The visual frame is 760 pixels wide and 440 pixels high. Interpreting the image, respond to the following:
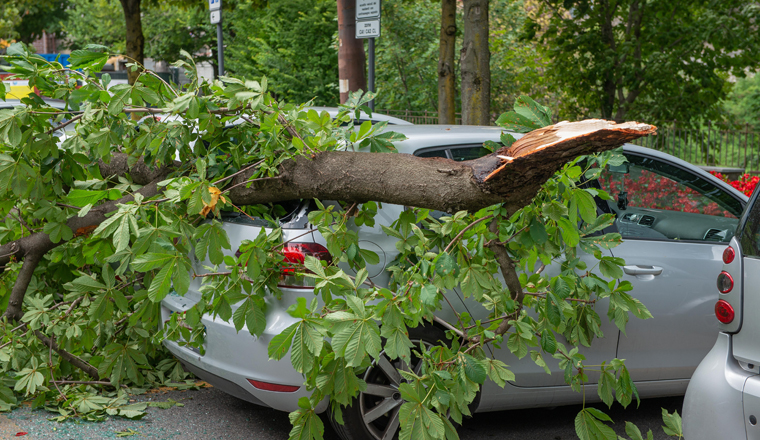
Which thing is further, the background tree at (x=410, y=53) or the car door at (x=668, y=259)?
the background tree at (x=410, y=53)

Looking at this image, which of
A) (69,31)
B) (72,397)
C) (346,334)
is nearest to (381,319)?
(346,334)

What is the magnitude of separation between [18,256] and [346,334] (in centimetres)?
257

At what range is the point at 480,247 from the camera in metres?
2.75

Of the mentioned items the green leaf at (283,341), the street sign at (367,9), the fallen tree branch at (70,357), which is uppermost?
the street sign at (367,9)

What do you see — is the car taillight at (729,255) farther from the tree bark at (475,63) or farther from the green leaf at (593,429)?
the tree bark at (475,63)

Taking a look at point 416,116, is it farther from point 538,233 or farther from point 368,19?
point 538,233

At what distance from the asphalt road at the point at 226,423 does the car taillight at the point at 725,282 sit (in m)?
1.48

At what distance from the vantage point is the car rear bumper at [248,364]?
126 inches

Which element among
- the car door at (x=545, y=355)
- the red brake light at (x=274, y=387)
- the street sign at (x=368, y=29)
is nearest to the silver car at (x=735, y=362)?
the car door at (x=545, y=355)

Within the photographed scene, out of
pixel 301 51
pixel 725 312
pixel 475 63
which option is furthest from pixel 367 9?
pixel 301 51

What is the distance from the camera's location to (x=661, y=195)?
4285 mm

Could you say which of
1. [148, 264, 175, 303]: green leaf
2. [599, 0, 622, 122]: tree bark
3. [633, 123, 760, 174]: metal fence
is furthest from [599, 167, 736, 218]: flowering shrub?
[599, 0, 622, 122]: tree bark

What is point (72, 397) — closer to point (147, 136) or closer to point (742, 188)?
point (147, 136)

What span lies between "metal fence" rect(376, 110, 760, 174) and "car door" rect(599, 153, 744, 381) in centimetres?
784
